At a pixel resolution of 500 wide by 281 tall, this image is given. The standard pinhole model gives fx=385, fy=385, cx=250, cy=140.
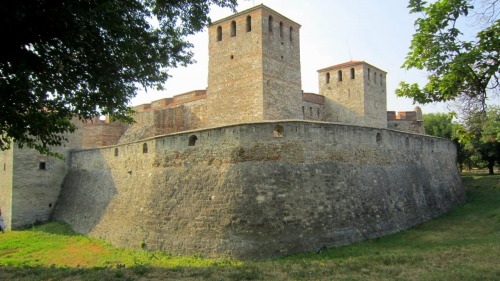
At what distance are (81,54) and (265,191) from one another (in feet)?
21.8

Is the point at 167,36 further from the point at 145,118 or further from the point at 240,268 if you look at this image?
the point at 145,118

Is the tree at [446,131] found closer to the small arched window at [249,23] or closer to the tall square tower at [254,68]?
the tall square tower at [254,68]

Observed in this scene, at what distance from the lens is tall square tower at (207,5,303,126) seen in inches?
752

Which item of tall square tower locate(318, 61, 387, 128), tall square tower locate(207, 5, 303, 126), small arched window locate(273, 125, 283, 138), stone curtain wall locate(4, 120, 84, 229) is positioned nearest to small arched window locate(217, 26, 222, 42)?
tall square tower locate(207, 5, 303, 126)

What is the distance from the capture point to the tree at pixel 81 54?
5816 mm

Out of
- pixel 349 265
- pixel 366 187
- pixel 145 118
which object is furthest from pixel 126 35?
pixel 145 118

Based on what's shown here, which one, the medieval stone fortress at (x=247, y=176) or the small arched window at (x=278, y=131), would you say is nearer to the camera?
the medieval stone fortress at (x=247, y=176)

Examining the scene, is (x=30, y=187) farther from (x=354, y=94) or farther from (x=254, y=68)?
(x=354, y=94)

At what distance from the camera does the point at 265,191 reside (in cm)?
1168

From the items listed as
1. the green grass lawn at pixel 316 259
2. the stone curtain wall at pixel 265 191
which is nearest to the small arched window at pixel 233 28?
the stone curtain wall at pixel 265 191

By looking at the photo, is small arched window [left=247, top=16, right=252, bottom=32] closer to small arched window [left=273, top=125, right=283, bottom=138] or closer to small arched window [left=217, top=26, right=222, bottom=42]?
small arched window [left=217, top=26, right=222, bottom=42]

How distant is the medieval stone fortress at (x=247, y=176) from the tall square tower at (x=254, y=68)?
0.06m

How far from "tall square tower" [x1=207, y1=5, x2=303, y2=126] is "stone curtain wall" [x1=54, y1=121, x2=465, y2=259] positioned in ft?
20.1

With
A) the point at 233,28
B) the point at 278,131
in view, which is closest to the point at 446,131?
the point at 233,28
